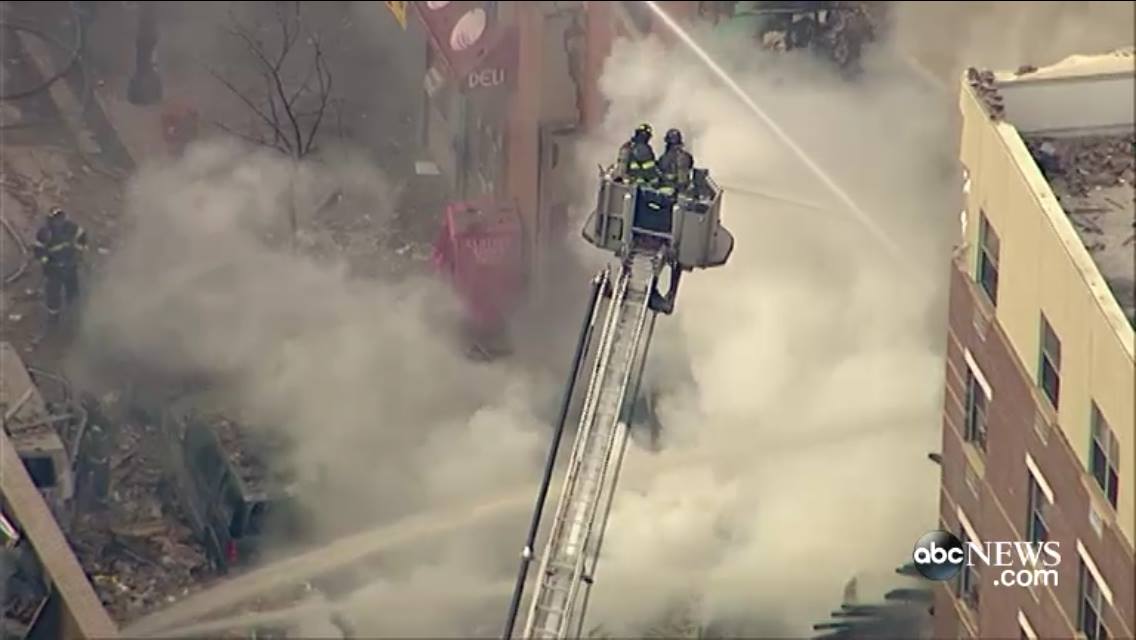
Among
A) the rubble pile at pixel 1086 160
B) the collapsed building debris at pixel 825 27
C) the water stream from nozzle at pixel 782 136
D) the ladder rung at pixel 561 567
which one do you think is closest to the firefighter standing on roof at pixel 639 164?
the ladder rung at pixel 561 567

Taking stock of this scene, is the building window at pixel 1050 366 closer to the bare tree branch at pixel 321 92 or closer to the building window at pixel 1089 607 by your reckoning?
the building window at pixel 1089 607

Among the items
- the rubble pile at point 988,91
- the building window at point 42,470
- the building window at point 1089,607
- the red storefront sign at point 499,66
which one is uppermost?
the red storefront sign at point 499,66

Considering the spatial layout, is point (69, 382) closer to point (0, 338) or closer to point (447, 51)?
point (0, 338)

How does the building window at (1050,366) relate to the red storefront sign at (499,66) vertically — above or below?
below

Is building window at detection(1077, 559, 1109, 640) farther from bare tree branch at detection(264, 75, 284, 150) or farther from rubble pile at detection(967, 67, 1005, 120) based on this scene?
bare tree branch at detection(264, 75, 284, 150)

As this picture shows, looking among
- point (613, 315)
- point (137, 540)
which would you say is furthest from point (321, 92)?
point (613, 315)

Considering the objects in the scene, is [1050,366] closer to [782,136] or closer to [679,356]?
[679,356]

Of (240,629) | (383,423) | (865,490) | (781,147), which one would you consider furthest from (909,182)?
(240,629)
